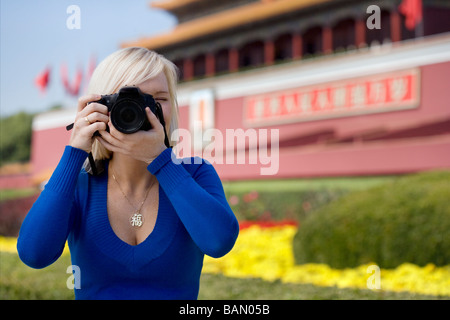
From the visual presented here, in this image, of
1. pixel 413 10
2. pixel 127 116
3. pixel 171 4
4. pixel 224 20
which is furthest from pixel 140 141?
pixel 171 4

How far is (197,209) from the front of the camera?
1.31 metres

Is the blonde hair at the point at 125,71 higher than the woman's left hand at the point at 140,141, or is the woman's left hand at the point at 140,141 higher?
the blonde hair at the point at 125,71

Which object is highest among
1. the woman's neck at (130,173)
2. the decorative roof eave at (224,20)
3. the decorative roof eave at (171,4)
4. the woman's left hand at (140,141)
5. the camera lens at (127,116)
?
the decorative roof eave at (171,4)

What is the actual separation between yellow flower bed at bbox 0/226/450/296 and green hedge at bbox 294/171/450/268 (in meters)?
0.10

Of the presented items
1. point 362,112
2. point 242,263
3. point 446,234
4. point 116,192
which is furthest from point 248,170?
point 116,192

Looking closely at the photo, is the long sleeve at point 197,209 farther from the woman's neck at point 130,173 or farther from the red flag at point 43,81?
the red flag at point 43,81

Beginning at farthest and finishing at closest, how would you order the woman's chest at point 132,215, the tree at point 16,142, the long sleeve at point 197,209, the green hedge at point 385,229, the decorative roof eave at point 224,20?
the tree at point 16,142, the decorative roof eave at point 224,20, the green hedge at point 385,229, the woman's chest at point 132,215, the long sleeve at point 197,209

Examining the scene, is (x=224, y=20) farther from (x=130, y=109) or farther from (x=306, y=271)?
(x=130, y=109)

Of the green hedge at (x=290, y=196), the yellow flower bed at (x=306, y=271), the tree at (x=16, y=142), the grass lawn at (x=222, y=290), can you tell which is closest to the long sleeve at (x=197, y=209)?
the grass lawn at (x=222, y=290)

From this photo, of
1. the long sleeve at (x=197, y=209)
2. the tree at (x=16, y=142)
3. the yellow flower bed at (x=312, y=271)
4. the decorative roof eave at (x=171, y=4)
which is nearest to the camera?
the long sleeve at (x=197, y=209)

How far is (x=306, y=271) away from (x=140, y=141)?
359 cm

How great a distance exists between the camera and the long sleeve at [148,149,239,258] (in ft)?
4.30

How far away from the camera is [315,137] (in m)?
11.5

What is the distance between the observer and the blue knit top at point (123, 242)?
132 cm
